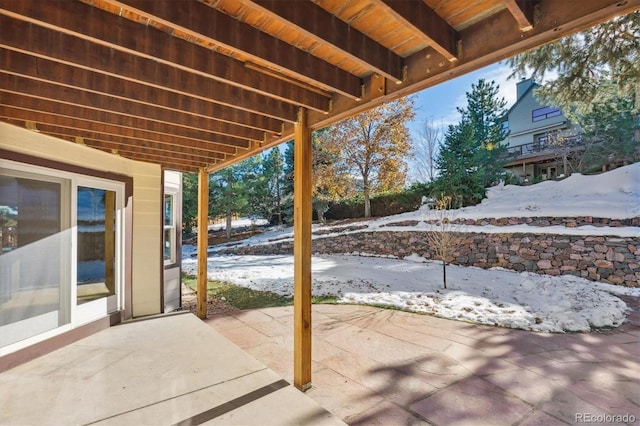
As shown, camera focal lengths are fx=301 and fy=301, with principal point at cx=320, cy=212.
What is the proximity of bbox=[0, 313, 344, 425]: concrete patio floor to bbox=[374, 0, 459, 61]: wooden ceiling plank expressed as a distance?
2.56 m

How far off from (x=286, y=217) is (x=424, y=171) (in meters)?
8.25

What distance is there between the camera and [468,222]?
9.65 m

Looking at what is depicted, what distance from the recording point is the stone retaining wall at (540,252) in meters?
6.46

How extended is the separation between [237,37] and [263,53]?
172mm

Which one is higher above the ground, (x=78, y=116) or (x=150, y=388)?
(x=78, y=116)

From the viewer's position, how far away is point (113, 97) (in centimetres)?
246

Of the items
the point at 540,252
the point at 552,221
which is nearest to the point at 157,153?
the point at 540,252

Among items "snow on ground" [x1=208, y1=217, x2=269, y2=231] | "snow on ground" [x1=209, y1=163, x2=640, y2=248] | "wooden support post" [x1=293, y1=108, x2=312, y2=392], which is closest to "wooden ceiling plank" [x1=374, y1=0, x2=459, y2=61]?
"wooden support post" [x1=293, y1=108, x2=312, y2=392]

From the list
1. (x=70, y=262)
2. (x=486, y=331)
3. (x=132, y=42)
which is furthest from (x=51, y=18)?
(x=486, y=331)

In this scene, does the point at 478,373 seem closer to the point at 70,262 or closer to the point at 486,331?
the point at 486,331

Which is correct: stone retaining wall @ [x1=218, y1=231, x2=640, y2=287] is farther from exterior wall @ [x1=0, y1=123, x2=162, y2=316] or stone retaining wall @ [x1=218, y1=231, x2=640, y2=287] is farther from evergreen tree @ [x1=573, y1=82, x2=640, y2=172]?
exterior wall @ [x1=0, y1=123, x2=162, y2=316]

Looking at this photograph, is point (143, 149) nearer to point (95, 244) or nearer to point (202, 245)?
point (95, 244)

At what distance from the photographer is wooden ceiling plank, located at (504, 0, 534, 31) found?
1.37 m

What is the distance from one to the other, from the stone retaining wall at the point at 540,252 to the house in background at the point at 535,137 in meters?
6.50
